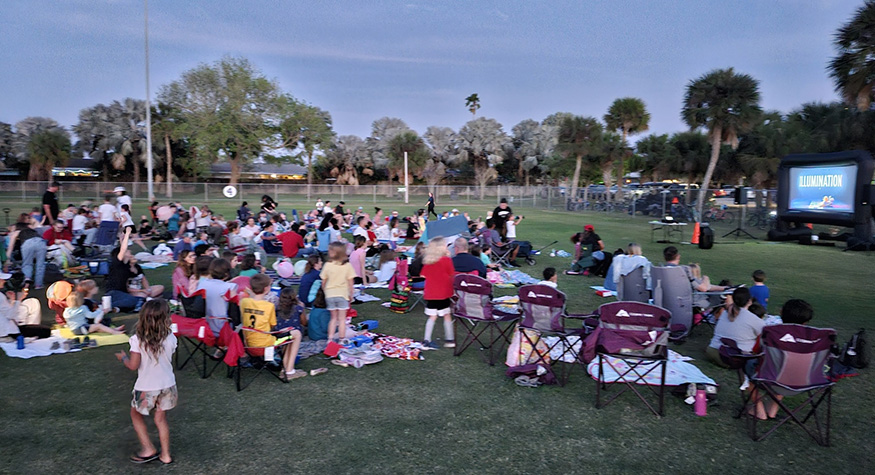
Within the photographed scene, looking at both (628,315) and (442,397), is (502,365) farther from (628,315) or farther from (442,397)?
(628,315)

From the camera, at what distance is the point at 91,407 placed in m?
5.06

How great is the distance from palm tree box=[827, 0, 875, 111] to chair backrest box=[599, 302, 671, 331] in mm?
23312

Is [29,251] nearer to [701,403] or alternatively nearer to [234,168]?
[701,403]

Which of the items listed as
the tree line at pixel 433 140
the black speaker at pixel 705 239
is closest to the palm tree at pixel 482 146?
the tree line at pixel 433 140

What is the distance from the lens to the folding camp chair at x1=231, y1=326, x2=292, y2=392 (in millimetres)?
5336

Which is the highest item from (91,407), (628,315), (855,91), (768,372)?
(855,91)

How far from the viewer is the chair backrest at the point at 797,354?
4.23 meters

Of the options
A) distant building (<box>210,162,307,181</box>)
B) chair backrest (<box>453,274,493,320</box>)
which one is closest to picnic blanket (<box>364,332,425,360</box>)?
chair backrest (<box>453,274,493,320</box>)

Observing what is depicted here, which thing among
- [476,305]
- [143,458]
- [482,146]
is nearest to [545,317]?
[476,305]

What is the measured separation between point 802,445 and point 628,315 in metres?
1.72

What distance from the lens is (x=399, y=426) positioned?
4.71m

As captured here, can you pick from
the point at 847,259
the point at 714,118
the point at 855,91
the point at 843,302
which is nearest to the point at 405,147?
the point at 714,118

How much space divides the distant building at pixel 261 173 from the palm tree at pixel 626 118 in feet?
123

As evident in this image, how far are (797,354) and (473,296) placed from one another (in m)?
3.34
